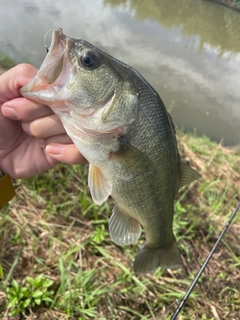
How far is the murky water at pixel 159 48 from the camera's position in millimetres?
8445

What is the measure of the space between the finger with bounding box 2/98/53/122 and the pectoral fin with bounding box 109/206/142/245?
610mm

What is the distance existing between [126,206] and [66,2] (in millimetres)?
11463

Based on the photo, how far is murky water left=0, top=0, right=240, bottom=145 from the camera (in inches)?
332

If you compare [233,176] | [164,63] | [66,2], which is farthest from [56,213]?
[66,2]

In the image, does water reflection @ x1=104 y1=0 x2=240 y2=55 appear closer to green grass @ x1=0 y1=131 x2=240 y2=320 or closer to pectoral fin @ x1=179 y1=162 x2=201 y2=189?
green grass @ x1=0 y1=131 x2=240 y2=320

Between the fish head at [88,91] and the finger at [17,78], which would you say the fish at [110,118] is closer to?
the fish head at [88,91]

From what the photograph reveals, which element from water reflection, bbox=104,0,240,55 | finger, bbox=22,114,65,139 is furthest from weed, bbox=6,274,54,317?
water reflection, bbox=104,0,240,55

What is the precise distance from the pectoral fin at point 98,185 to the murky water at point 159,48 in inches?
234

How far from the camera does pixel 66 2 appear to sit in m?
11.3

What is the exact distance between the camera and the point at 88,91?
1.39m

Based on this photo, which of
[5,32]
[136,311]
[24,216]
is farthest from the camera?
[5,32]

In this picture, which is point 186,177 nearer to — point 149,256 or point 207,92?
point 149,256

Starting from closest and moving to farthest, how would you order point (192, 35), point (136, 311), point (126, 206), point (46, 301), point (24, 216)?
1. point (126, 206)
2. point (46, 301)
3. point (136, 311)
4. point (24, 216)
5. point (192, 35)

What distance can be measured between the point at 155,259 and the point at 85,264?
3.36 feet
